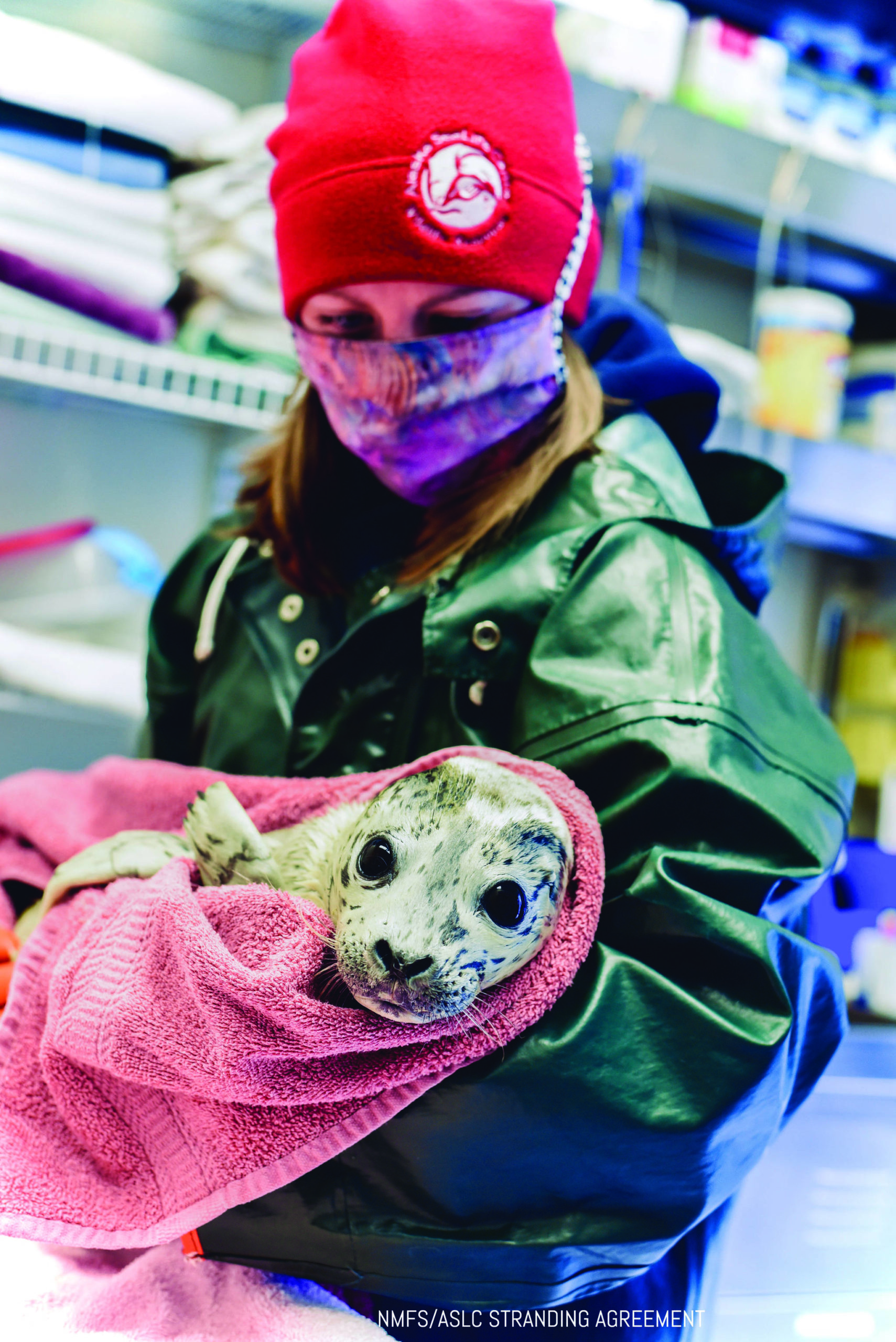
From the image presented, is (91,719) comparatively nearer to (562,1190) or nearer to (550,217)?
(550,217)

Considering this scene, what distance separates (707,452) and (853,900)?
1.75 ft

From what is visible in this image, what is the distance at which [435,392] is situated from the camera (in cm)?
97

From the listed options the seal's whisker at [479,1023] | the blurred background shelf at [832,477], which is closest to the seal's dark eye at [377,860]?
the seal's whisker at [479,1023]

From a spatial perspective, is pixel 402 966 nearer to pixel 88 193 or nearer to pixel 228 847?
pixel 228 847

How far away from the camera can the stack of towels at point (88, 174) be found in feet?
4.94

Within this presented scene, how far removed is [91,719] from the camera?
5.53 feet

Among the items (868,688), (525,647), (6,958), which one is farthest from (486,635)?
(868,688)

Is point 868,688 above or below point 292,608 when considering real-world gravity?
below

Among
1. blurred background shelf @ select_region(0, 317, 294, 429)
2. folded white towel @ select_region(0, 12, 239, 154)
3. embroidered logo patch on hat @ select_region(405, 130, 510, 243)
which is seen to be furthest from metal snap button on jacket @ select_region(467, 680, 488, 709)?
folded white towel @ select_region(0, 12, 239, 154)

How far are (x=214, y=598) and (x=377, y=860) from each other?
0.57 metres

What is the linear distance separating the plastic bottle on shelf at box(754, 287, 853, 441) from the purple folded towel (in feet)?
3.99

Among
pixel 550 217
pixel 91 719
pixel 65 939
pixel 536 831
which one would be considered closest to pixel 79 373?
pixel 91 719

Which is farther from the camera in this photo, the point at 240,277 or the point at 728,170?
the point at 728,170

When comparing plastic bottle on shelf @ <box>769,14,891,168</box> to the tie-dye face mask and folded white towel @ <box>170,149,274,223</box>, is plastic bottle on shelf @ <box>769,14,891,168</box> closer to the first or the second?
folded white towel @ <box>170,149,274,223</box>
